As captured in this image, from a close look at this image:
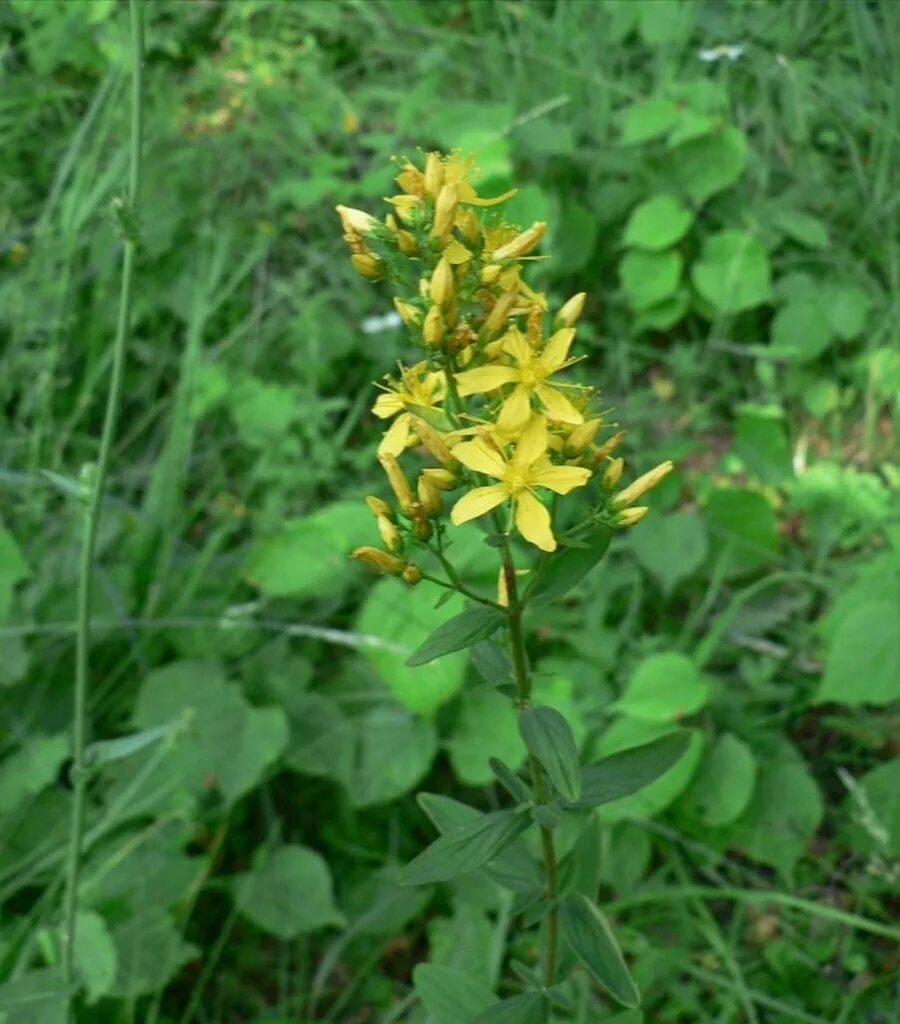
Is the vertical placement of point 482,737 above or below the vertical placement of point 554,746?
below

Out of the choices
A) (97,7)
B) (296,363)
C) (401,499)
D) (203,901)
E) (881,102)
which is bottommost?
(203,901)

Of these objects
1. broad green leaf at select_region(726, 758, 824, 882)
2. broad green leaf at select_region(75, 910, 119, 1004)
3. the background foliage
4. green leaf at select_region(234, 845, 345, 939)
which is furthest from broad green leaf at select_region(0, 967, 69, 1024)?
broad green leaf at select_region(726, 758, 824, 882)

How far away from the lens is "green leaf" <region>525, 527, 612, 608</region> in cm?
90

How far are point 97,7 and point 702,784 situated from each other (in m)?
1.32

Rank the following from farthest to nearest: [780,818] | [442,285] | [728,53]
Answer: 1. [728,53]
2. [780,818]
3. [442,285]

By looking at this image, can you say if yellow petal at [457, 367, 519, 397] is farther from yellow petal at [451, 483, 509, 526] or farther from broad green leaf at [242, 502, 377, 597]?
broad green leaf at [242, 502, 377, 597]

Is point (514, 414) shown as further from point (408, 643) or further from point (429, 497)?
point (408, 643)

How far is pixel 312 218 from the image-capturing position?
264cm

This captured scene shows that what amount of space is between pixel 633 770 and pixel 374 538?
0.96 meters

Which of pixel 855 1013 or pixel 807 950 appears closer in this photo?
pixel 855 1013

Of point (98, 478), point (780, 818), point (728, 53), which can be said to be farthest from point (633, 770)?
point (728, 53)

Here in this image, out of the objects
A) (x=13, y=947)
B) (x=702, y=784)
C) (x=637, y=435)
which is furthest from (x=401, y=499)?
(x=637, y=435)

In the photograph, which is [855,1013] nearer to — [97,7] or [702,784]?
[702,784]

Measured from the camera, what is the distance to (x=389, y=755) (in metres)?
1.66
